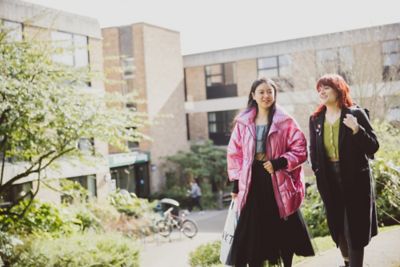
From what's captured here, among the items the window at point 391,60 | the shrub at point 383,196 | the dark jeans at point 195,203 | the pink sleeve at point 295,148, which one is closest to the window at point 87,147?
the shrub at point 383,196

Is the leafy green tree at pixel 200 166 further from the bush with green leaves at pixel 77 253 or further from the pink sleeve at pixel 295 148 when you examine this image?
the pink sleeve at pixel 295 148

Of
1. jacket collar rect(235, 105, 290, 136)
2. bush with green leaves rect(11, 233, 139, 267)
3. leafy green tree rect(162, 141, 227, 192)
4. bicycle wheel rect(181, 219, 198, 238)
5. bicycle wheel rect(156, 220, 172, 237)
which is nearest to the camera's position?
jacket collar rect(235, 105, 290, 136)

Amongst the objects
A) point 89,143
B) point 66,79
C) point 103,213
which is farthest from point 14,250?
point 103,213

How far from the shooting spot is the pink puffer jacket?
3623 millimetres

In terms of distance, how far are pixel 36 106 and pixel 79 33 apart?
10.9 m

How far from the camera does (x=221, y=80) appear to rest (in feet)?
94.5

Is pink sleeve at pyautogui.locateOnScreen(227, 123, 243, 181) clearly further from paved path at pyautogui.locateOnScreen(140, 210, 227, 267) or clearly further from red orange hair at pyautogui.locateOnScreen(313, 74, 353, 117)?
paved path at pyautogui.locateOnScreen(140, 210, 227, 267)

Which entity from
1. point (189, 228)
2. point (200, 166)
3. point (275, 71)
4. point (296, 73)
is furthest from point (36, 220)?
point (275, 71)

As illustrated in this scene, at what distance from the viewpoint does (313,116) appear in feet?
12.5

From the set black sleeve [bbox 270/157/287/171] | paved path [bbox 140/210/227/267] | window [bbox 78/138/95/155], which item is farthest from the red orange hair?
paved path [bbox 140/210/227/267]

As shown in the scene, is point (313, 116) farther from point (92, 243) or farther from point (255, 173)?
point (92, 243)

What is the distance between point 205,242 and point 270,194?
32.5 ft

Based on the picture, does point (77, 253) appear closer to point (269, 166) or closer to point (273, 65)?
point (269, 166)

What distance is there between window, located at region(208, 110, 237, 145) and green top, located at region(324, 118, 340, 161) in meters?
24.7
